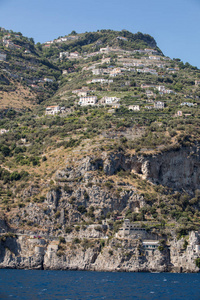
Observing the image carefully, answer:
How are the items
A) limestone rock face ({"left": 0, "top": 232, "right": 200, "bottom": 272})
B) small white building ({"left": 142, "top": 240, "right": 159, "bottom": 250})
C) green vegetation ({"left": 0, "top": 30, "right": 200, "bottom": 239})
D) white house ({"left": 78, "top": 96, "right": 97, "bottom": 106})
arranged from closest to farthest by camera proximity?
1. limestone rock face ({"left": 0, "top": 232, "right": 200, "bottom": 272})
2. small white building ({"left": 142, "top": 240, "right": 159, "bottom": 250})
3. green vegetation ({"left": 0, "top": 30, "right": 200, "bottom": 239})
4. white house ({"left": 78, "top": 96, "right": 97, "bottom": 106})

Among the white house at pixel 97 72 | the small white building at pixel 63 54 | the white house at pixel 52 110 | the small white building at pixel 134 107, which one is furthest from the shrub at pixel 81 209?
the small white building at pixel 63 54

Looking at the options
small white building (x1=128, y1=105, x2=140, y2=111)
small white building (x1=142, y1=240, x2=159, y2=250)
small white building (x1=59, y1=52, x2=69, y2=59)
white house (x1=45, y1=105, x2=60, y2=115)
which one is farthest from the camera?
small white building (x1=59, y1=52, x2=69, y2=59)

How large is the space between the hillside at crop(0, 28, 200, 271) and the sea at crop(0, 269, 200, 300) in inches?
217

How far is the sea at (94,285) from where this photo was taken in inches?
1955

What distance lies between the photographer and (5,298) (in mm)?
45188

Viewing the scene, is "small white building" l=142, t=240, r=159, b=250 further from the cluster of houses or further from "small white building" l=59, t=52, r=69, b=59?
"small white building" l=59, t=52, r=69, b=59

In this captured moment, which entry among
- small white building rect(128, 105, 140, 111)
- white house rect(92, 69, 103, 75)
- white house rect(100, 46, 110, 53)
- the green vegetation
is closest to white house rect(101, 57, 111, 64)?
the green vegetation

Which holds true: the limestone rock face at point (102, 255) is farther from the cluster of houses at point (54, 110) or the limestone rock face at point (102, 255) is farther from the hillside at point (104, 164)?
the cluster of houses at point (54, 110)

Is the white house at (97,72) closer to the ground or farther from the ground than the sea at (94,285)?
farther from the ground

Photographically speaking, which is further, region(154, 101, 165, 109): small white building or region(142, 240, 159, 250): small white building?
region(154, 101, 165, 109): small white building

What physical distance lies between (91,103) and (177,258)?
55.5m

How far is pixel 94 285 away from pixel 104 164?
30.7 metres

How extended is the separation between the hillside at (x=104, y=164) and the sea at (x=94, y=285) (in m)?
5.51

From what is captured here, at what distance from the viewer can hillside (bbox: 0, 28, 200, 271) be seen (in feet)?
250
